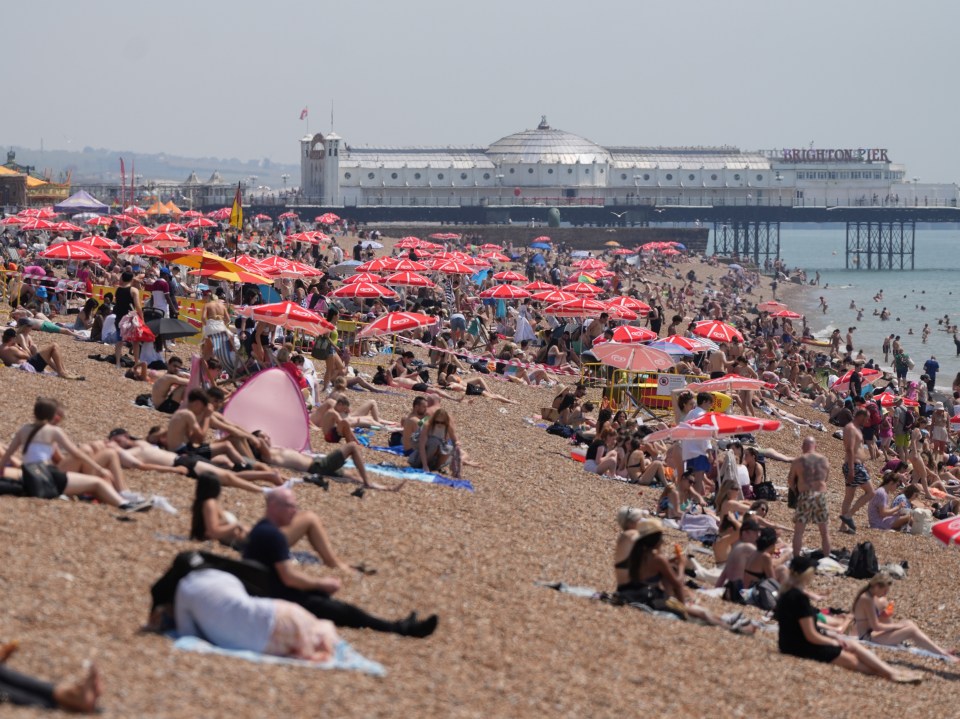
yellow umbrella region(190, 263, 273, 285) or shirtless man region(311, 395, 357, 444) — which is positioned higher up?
yellow umbrella region(190, 263, 273, 285)

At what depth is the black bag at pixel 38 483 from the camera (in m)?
7.94

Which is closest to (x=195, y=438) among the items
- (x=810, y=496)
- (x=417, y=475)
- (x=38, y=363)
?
(x=417, y=475)

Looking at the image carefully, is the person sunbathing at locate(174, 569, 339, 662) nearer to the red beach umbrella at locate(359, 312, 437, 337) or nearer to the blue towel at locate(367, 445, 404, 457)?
the blue towel at locate(367, 445, 404, 457)

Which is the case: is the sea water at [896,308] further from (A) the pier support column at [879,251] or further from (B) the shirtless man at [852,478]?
A: (B) the shirtless man at [852,478]

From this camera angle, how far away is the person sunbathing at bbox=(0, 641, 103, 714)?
5.12m

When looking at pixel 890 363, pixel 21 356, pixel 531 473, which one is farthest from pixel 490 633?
pixel 890 363

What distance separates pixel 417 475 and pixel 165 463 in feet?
7.71

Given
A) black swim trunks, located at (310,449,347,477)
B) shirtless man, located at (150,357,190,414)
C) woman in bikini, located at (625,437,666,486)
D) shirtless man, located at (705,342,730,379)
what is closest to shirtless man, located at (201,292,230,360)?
shirtless man, located at (150,357,190,414)

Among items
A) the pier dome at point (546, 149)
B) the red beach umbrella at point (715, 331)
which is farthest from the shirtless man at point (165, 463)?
the pier dome at point (546, 149)

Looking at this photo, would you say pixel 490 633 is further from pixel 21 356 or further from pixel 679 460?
pixel 21 356

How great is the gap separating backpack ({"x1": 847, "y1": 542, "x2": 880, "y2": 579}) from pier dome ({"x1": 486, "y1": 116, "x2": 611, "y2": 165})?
256ft

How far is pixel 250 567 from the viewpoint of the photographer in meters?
6.51

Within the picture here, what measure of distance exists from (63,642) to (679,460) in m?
8.01

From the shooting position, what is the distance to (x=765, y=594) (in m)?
9.38
